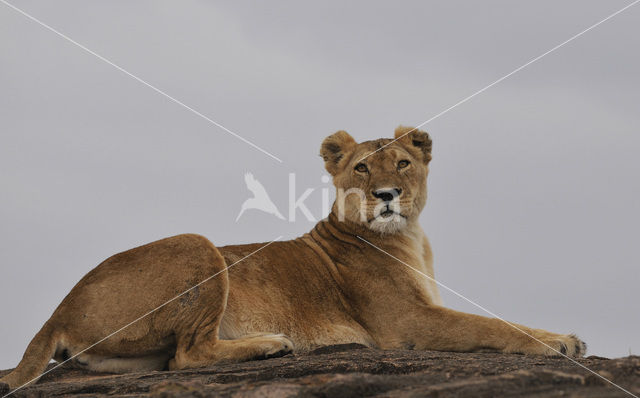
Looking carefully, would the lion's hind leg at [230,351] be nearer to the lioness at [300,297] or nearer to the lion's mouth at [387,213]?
the lioness at [300,297]

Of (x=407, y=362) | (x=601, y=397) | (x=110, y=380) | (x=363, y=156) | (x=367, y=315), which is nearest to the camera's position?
(x=601, y=397)

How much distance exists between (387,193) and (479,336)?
1999 mm

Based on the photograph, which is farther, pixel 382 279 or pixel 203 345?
pixel 382 279

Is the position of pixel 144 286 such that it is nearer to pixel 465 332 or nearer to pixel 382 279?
pixel 382 279

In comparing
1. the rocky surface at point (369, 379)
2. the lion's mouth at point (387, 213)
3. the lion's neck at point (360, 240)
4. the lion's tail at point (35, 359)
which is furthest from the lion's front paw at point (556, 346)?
the lion's tail at point (35, 359)

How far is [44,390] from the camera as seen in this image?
21.0 feet

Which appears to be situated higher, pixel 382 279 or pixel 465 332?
pixel 382 279

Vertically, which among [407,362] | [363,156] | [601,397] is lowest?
[601,397]

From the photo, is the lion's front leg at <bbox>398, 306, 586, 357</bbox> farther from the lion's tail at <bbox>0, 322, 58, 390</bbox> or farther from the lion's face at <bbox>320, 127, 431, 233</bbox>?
the lion's tail at <bbox>0, 322, 58, 390</bbox>

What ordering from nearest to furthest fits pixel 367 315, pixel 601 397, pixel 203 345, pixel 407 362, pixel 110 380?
pixel 601 397 → pixel 407 362 → pixel 110 380 → pixel 203 345 → pixel 367 315

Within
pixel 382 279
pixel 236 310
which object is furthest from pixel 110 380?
pixel 382 279

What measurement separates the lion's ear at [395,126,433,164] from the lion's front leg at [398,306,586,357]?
238 centimetres

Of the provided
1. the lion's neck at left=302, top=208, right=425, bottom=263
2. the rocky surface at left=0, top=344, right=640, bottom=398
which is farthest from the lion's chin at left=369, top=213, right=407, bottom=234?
the rocky surface at left=0, top=344, right=640, bottom=398

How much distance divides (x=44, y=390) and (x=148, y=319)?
1322 millimetres
